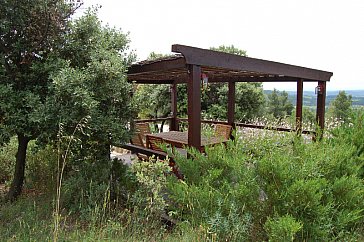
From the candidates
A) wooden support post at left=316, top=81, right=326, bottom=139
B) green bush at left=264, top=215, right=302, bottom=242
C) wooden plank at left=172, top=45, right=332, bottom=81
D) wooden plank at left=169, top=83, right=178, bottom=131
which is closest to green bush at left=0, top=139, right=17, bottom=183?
wooden plank at left=172, top=45, right=332, bottom=81

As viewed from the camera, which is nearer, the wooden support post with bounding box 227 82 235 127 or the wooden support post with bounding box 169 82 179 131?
the wooden support post with bounding box 227 82 235 127

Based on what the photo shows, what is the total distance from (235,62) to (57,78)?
8.00 feet

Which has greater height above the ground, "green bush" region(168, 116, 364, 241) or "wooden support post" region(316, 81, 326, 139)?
"wooden support post" region(316, 81, 326, 139)

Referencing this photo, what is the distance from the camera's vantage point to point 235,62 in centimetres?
392

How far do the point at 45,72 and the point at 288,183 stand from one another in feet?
10.6

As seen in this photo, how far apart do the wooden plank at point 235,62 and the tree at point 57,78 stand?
3.22ft


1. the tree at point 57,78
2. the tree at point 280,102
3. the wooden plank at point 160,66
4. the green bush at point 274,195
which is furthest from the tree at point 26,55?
the tree at point 280,102

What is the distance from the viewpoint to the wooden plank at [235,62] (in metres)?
3.25

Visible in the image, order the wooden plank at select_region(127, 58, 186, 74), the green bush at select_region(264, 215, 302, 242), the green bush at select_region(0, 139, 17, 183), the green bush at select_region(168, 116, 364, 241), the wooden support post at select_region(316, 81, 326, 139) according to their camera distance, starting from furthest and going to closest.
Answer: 1. the wooden support post at select_region(316, 81, 326, 139)
2. the green bush at select_region(0, 139, 17, 183)
3. the wooden plank at select_region(127, 58, 186, 74)
4. the green bush at select_region(168, 116, 364, 241)
5. the green bush at select_region(264, 215, 302, 242)

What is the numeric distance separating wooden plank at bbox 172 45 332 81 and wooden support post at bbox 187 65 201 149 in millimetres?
133

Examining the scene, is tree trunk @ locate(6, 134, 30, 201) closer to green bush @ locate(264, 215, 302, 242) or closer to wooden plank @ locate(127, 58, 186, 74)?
wooden plank @ locate(127, 58, 186, 74)

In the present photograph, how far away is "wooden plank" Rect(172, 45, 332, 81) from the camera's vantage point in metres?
3.25

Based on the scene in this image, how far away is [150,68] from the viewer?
13.5 feet

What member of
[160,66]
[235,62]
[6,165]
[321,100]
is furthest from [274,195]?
[6,165]
